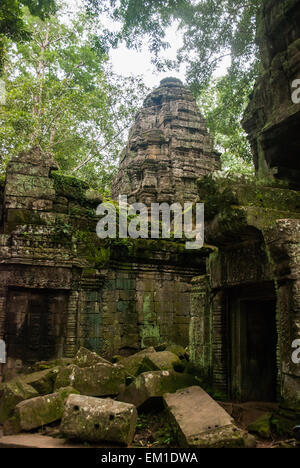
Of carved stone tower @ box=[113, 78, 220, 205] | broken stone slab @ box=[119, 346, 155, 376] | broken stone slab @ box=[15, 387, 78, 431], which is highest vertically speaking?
carved stone tower @ box=[113, 78, 220, 205]

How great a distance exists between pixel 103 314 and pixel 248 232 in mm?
4959

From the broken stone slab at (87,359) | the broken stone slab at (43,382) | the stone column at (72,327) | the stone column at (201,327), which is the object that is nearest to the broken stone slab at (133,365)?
the broken stone slab at (87,359)

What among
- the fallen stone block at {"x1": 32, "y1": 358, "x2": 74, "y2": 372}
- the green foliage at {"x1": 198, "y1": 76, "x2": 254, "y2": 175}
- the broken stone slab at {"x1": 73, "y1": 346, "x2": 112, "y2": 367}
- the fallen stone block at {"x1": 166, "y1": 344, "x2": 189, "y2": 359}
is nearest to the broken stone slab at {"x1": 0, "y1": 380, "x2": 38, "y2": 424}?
the broken stone slab at {"x1": 73, "y1": 346, "x2": 112, "y2": 367}

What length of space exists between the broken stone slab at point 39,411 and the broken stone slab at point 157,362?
4.52ft

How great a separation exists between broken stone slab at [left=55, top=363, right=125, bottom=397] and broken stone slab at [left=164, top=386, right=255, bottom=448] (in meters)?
0.94

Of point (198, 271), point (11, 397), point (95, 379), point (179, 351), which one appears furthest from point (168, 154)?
point (11, 397)

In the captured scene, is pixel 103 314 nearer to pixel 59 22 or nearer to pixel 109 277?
pixel 109 277

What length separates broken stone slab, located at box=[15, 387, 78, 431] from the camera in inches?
177

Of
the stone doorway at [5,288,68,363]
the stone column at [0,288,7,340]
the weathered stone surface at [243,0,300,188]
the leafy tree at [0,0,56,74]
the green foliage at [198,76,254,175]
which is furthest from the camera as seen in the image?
the green foliage at [198,76,254,175]

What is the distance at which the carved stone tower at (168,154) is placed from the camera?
1600cm

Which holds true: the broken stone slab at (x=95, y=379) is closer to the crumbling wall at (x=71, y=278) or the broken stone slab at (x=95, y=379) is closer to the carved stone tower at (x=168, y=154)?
the crumbling wall at (x=71, y=278)

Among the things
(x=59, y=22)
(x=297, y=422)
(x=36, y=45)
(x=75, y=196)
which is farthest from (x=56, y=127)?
(x=297, y=422)

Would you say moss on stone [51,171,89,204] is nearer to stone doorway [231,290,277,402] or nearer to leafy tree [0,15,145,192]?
stone doorway [231,290,277,402]

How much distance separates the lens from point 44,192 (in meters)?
8.64
